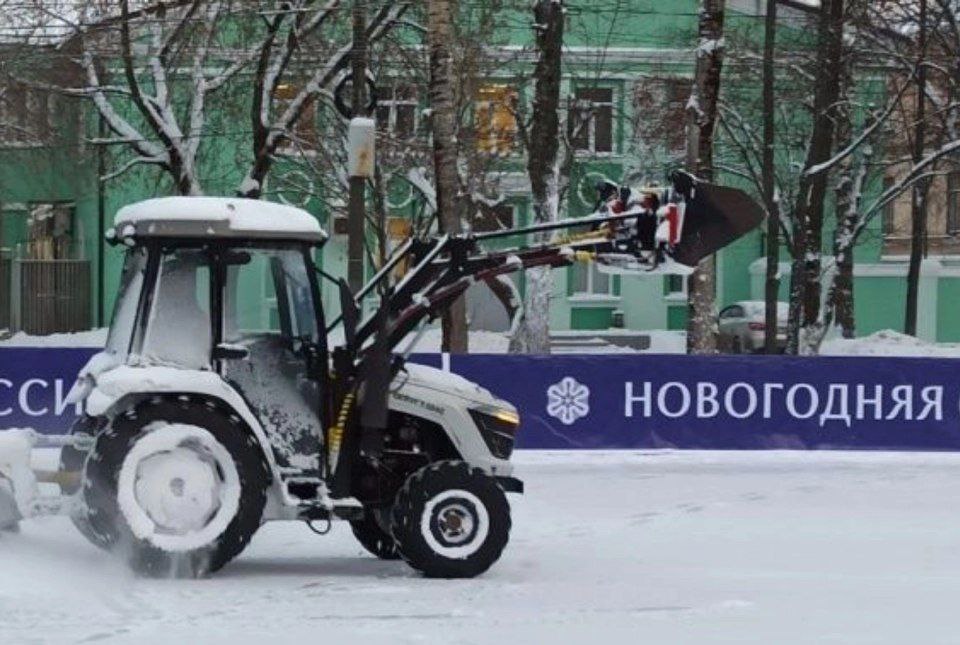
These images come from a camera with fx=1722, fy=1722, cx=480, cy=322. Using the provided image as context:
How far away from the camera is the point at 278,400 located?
12.0m

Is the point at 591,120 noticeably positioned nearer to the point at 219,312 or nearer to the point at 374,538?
the point at 374,538

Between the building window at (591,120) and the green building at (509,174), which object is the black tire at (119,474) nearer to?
the green building at (509,174)

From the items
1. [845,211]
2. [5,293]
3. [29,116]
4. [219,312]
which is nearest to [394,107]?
[29,116]

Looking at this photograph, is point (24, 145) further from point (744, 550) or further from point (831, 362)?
point (744, 550)

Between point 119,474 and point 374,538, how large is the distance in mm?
2439

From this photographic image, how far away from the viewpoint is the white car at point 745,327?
41062 mm

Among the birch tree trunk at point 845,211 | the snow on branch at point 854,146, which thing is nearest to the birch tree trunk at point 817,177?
the snow on branch at point 854,146

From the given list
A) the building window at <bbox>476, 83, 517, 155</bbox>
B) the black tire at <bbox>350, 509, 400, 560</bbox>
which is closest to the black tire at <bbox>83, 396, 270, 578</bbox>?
the black tire at <bbox>350, 509, 400, 560</bbox>

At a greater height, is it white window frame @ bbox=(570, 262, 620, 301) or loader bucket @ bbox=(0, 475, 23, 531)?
loader bucket @ bbox=(0, 475, 23, 531)

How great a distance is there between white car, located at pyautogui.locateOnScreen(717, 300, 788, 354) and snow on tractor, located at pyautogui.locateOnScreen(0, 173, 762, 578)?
2859 cm

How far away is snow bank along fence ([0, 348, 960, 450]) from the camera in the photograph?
69.4 feet

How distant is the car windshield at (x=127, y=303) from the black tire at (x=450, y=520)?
2252 mm

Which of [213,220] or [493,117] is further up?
[493,117]

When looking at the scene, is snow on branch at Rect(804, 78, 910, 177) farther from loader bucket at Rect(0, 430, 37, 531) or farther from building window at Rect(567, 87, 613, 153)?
loader bucket at Rect(0, 430, 37, 531)
